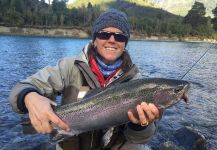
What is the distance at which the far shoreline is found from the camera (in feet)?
547

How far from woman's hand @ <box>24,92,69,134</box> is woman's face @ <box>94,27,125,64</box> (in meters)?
1.41

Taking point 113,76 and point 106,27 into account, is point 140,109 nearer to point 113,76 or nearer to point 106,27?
point 113,76

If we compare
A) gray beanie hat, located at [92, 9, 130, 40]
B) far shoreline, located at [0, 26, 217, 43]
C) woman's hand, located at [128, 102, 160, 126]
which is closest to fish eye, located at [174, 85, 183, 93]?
woman's hand, located at [128, 102, 160, 126]

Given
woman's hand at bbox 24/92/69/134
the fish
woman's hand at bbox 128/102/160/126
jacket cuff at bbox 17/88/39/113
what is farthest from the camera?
the fish

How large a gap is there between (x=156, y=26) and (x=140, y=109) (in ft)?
652

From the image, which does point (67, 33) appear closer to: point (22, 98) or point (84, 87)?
point (84, 87)

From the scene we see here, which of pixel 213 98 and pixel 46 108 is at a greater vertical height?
pixel 46 108

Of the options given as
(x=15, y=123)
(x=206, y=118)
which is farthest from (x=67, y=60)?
(x=206, y=118)

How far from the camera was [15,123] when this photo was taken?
556 inches

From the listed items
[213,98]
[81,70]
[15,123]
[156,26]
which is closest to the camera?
[81,70]

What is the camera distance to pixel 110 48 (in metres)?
5.07

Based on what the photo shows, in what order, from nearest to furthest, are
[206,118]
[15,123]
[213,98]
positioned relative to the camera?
[15,123] < [206,118] < [213,98]

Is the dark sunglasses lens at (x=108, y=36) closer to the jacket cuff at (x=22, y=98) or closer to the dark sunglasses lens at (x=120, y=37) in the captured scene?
the dark sunglasses lens at (x=120, y=37)

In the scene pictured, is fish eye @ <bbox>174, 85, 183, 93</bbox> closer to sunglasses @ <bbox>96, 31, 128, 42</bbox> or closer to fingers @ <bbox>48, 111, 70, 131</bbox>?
sunglasses @ <bbox>96, 31, 128, 42</bbox>
